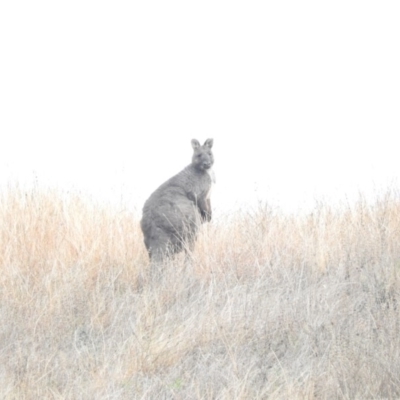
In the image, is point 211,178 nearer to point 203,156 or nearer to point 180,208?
point 203,156

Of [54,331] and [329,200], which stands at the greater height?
[329,200]

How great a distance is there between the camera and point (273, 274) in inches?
377

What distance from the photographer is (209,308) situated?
8.41 metres

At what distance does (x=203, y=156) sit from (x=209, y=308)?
2.93 meters

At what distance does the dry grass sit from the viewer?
6965mm

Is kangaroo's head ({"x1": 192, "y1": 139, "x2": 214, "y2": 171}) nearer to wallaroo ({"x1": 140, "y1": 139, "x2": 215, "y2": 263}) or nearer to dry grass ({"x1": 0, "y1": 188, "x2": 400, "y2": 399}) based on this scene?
wallaroo ({"x1": 140, "y1": 139, "x2": 215, "y2": 263})

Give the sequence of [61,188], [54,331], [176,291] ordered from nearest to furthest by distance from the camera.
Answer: [54,331]
[176,291]
[61,188]

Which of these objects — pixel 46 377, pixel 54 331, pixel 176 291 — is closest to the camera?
pixel 46 377

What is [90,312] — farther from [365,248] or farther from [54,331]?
[365,248]

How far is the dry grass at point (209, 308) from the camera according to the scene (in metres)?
6.96

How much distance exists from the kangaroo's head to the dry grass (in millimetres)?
965

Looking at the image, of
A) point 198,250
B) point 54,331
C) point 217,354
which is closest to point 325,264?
point 198,250

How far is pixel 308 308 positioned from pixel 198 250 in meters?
2.52

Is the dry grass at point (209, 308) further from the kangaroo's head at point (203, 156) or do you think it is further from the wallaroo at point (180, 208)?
the kangaroo's head at point (203, 156)
